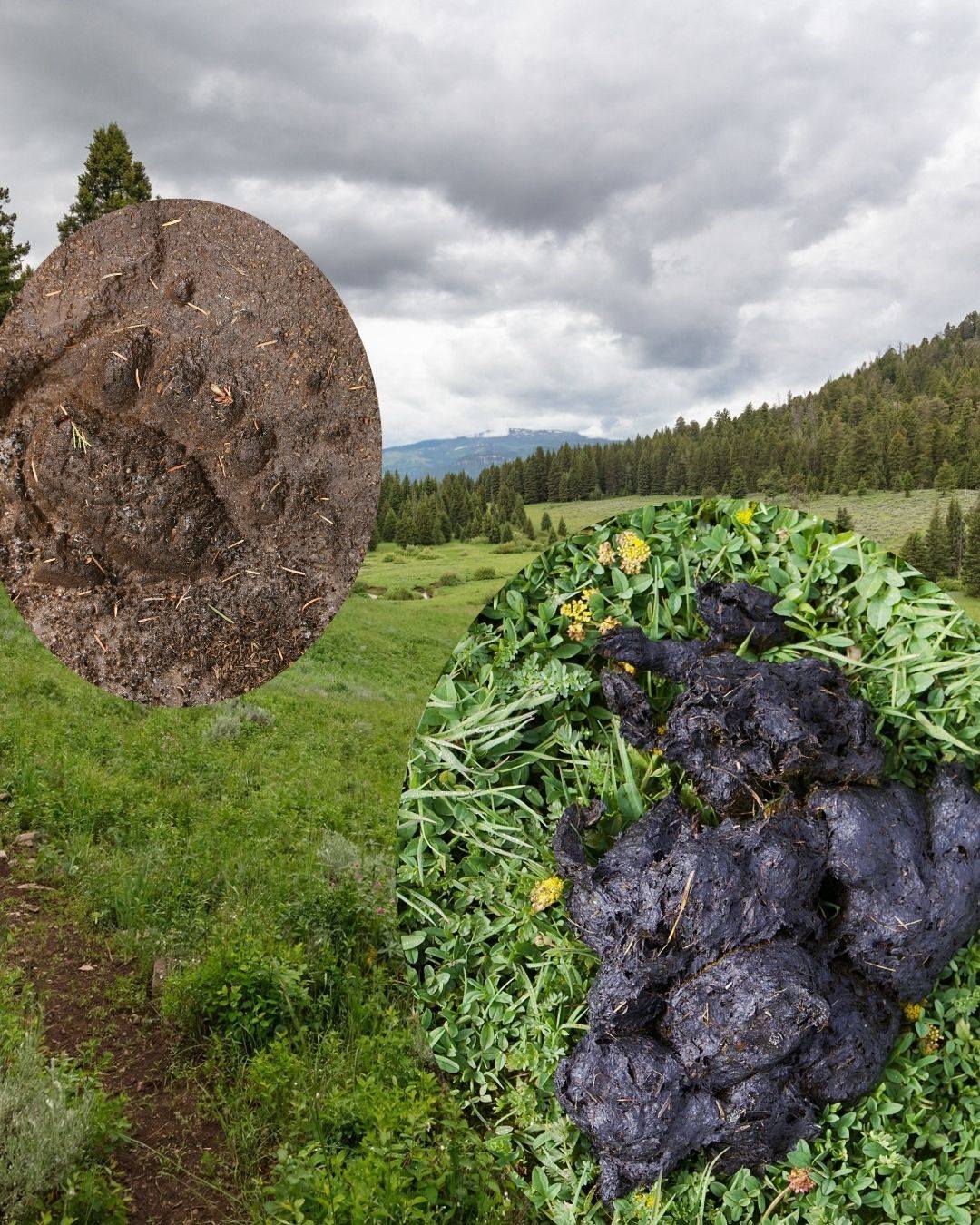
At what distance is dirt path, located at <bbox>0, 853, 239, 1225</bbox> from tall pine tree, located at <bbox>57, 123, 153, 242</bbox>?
18178 millimetres

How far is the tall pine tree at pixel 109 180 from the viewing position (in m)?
18.4

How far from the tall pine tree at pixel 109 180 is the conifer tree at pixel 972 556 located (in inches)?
733

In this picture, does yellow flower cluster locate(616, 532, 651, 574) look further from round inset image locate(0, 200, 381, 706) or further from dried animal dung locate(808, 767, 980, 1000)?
round inset image locate(0, 200, 381, 706)

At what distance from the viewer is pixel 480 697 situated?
3.04m

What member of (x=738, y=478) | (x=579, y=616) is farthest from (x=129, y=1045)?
(x=738, y=478)

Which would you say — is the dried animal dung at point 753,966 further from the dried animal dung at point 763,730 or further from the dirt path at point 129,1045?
the dirt path at point 129,1045

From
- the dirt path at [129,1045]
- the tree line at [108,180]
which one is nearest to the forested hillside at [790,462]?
the dirt path at [129,1045]

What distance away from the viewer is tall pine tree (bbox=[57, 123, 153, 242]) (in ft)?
60.2

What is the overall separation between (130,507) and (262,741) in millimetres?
2728

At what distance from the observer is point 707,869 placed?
2.47 meters

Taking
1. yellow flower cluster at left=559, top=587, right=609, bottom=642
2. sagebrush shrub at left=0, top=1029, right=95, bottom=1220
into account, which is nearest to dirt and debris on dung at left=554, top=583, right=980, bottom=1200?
yellow flower cluster at left=559, top=587, right=609, bottom=642

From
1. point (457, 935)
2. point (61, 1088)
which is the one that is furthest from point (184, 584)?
point (457, 935)

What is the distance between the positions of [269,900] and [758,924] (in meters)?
3.19

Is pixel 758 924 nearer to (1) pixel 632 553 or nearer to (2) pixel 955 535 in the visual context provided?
(1) pixel 632 553
